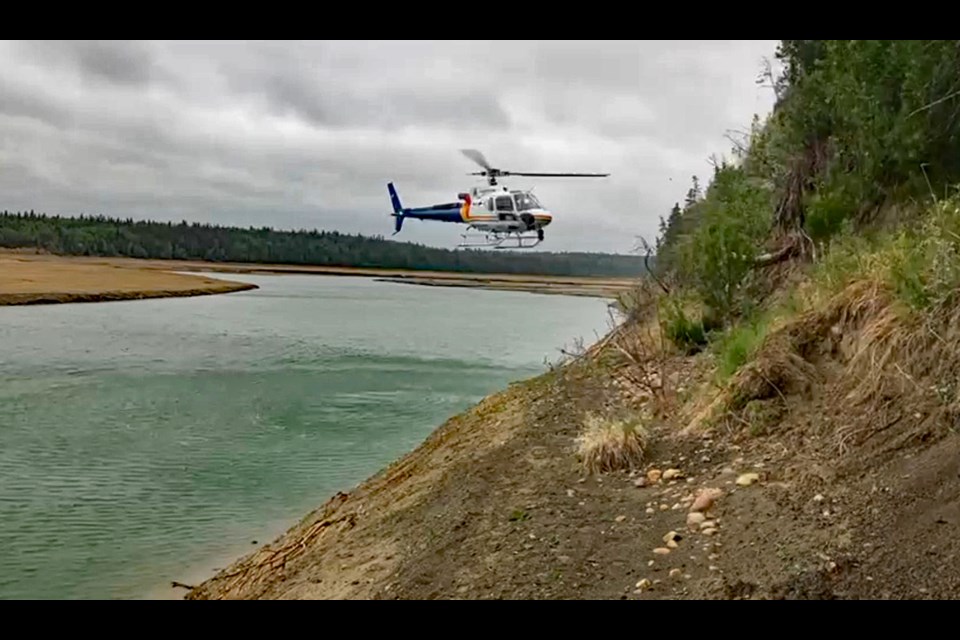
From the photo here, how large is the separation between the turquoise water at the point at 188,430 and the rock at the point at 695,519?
5.07 meters

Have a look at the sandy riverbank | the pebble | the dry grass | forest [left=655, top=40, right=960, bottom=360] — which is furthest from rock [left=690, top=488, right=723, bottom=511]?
the sandy riverbank

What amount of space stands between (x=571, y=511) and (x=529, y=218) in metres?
11.3

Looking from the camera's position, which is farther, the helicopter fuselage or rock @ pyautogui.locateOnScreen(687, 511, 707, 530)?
the helicopter fuselage

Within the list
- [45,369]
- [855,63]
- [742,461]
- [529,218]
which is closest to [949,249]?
[742,461]

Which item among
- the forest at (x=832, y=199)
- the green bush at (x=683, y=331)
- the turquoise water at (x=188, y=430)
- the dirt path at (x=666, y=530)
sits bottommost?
the turquoise water at (x=188, y=430)

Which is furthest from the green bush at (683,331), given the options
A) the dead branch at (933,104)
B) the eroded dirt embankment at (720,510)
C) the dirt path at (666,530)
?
the dead branch at (933,104)

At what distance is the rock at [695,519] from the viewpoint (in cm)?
432

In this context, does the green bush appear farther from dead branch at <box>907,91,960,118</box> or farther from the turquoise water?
the turquoise water

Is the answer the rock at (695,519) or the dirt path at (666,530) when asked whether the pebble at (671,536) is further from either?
the rock at (695,519)

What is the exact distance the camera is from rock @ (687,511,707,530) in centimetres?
432

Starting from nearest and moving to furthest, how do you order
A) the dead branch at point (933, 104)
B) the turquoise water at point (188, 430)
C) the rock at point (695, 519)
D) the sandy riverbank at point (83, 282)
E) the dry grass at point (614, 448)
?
the rock at point (695, 519)
the dry grass at point (614, 448)
the dead branch at point (933, 104)
the turquoise water at point (188, 430)
the sandy riverbank at point (83, 282)

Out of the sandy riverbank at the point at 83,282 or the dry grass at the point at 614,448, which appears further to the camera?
the sandy riverbank at the point at 83,282

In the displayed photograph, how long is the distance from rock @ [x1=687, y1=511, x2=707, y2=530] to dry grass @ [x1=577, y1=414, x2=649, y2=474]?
1085mm

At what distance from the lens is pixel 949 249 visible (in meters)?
4.77
